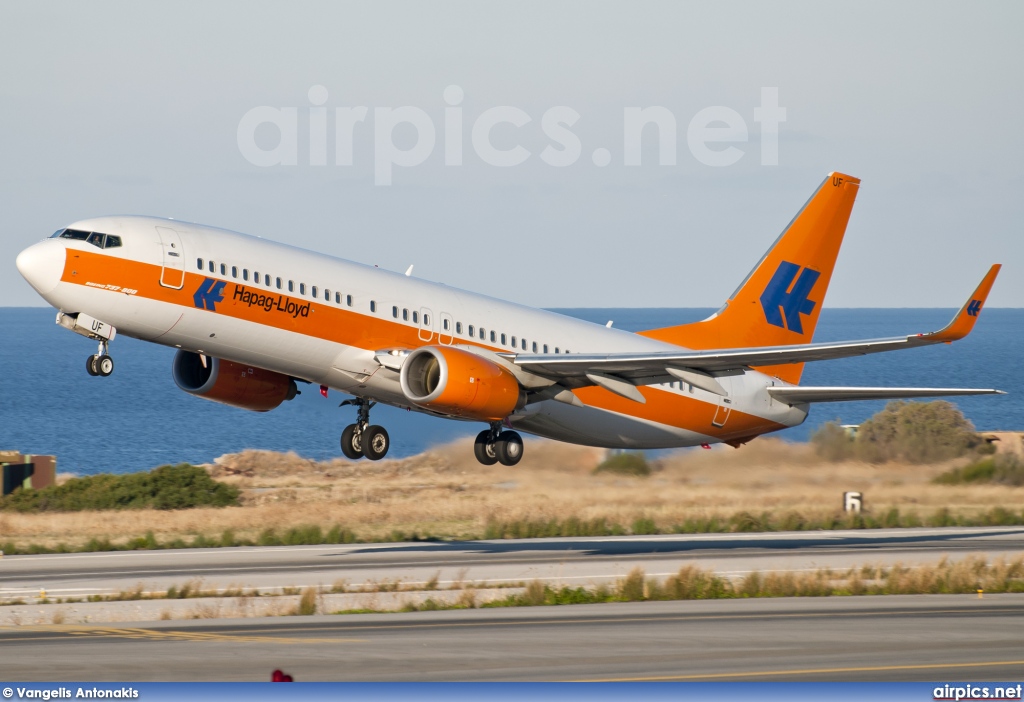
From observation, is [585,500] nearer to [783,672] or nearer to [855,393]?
[855,393]

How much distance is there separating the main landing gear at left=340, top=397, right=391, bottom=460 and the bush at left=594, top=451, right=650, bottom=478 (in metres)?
15.8

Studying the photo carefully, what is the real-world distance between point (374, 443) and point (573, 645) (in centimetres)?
1567

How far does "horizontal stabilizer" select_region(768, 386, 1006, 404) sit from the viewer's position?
35344mm

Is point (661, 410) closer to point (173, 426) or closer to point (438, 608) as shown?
point (438, 608)

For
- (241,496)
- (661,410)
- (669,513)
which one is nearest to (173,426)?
(241,496)

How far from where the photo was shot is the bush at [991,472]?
55.2 meters

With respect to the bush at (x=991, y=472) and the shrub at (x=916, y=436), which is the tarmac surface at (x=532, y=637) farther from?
the bush at (x=991, y=472)

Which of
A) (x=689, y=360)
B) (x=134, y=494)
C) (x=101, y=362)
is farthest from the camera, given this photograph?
(x=134, y=494)

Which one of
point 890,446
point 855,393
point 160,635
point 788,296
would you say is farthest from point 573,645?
point 890,446

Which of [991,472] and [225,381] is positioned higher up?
[225,381]

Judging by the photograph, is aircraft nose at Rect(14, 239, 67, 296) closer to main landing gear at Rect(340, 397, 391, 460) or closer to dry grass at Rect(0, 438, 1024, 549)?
main landing gear at Rect(340, 397, 391, 460)

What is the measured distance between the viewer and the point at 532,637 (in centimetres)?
2373

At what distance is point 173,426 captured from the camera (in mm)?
161750

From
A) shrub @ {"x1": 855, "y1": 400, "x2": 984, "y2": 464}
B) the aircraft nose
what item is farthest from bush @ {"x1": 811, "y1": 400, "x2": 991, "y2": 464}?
the aircraft nose
